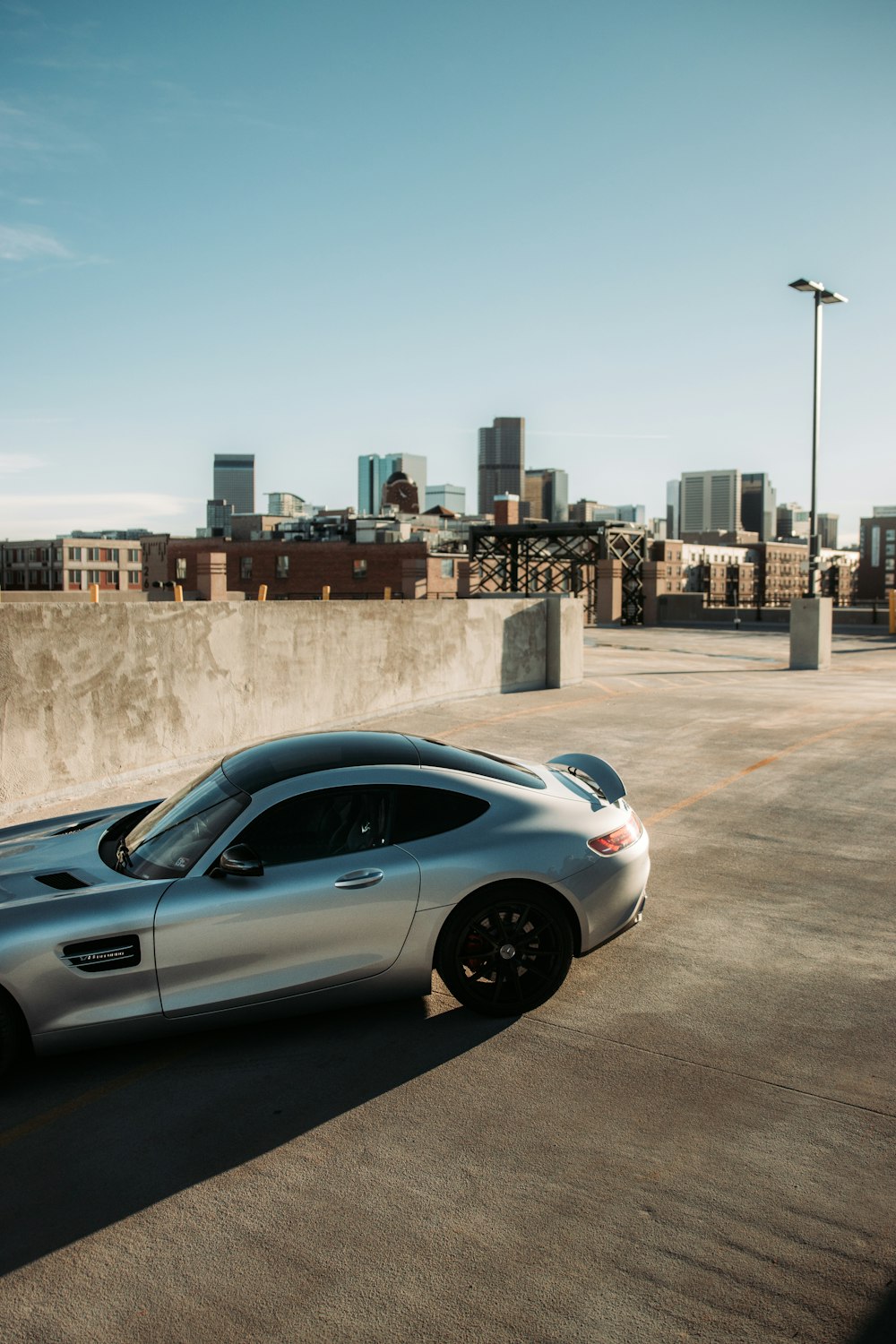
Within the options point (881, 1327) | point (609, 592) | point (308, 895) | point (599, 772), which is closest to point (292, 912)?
point (308, 895)

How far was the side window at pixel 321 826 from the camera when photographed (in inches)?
205

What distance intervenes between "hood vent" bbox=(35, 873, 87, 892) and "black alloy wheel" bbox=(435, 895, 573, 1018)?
1.76m

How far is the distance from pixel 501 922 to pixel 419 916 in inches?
18.3

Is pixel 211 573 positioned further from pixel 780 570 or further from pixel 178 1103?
pixel 780 570

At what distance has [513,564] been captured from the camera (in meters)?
57.9

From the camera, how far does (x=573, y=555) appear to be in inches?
2255

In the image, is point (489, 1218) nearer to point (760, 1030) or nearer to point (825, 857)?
point (760, 1030)

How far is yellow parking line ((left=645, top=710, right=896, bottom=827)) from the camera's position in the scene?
398 inches

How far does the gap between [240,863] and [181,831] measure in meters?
0.61

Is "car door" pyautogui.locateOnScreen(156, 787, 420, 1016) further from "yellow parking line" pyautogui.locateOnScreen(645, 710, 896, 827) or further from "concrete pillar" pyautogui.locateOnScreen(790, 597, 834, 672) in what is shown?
"concrete pillar" pyautogui.locateOnScreen(790, 597, 834, 672)

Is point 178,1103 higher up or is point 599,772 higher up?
point 599,772

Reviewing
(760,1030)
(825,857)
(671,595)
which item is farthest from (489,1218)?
(671,595)

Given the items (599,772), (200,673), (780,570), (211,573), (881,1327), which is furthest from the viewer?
(780,570)

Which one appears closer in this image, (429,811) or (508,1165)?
(508,1165)
